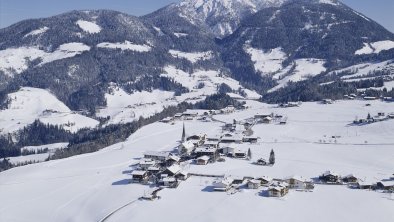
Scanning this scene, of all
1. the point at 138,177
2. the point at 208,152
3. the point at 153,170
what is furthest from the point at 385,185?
the point at 138,177

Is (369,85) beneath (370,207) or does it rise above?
above

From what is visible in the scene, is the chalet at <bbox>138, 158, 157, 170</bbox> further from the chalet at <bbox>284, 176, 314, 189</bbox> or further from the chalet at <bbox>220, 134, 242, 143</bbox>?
the chalet at <bbox>284, 176, 314, 189</bbox>

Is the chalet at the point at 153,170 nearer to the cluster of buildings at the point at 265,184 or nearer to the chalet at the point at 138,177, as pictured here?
the chalet at the point at 138,177

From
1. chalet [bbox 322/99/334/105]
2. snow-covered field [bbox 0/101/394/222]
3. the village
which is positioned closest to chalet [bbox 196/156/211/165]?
the village

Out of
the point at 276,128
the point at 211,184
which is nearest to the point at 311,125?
the point at 276,128

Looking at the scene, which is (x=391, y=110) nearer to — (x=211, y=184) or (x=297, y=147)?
(x=297, y=147)
